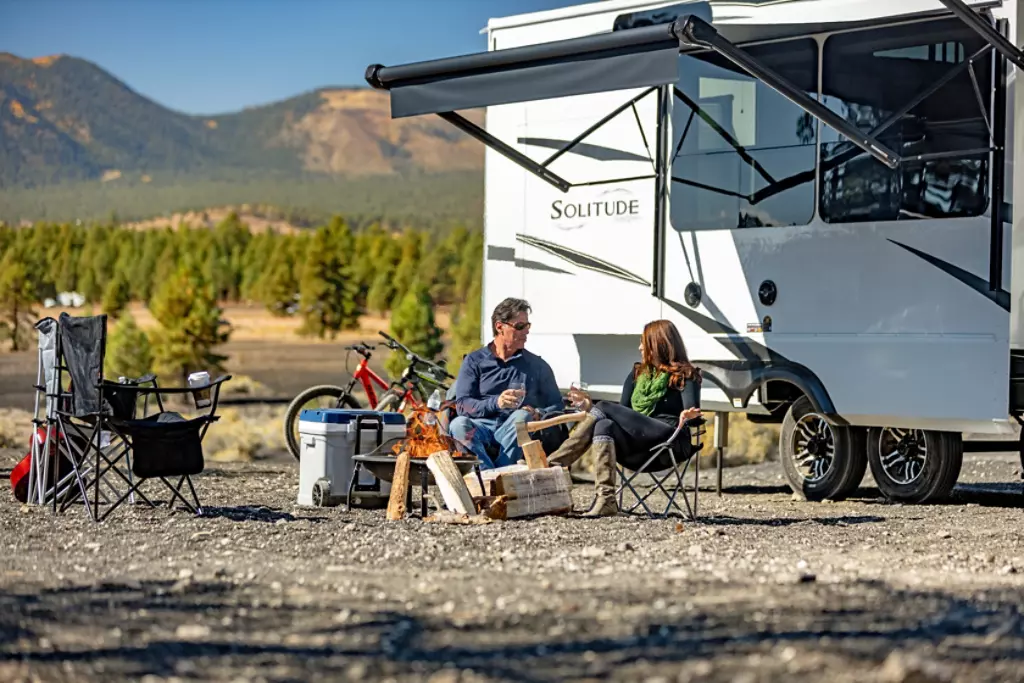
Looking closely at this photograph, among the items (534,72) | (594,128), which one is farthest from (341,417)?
(594,128)

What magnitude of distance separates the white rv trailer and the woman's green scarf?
1.26 metres

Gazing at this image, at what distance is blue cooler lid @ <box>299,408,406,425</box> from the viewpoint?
734cm

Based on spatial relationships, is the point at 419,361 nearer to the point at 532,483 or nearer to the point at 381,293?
the point at 532,483

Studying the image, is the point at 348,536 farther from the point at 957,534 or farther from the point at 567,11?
the point at 567,11

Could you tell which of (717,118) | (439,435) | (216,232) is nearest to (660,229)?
(717,118)

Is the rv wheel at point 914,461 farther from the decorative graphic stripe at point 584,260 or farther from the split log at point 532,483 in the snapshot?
the split log at point 532,483

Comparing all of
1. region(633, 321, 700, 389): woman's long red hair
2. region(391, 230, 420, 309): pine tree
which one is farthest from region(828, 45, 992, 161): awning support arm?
region(391, 230, 420, 309): pine tree

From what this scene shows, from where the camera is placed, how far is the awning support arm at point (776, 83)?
7.12 metres

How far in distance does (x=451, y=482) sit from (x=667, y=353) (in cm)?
117

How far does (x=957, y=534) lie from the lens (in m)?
6.68

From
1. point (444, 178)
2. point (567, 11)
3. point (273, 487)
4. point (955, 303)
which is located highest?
point (444, 178)

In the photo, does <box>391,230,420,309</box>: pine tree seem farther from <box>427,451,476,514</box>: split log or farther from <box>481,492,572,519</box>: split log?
<box>427,451,476,514</box>: split log

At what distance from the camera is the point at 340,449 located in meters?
7.30

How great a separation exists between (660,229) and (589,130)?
70 cm
